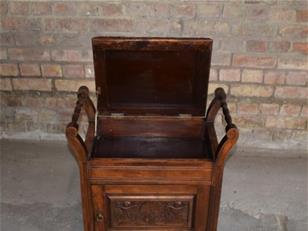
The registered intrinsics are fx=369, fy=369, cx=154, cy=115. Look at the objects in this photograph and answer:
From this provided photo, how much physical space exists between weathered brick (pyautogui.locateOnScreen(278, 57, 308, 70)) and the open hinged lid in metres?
0.74

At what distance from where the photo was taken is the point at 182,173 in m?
1.42

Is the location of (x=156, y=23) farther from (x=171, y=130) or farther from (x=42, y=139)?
(x=42, y=139)

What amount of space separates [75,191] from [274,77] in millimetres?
1326

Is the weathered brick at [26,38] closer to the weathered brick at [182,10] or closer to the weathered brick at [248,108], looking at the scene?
the weathered brick at [182,10]

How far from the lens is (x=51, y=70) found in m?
2.27

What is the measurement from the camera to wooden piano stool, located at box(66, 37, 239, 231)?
4.63 feet

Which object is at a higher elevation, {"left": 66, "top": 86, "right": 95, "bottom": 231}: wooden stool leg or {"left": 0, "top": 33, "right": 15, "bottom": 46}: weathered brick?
{"left": 0, "top": 33, "right": 15, "bottom": 46}: weathered brick

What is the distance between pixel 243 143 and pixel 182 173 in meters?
1.09

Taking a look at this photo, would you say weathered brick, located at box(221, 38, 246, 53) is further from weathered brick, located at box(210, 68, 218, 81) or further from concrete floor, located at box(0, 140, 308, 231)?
concrete floor, located at box(0, 140, 308, 231)

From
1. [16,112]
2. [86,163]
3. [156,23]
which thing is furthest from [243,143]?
[16,112]

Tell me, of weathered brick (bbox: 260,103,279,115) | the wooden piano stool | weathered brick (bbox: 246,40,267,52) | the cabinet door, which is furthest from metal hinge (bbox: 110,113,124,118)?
weathered brick (bbox: 260,103,279,115)

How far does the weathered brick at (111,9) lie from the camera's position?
6.72 ft

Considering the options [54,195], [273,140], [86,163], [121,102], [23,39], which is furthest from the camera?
[273,140]

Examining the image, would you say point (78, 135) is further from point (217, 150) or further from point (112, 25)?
point (112, 25)
